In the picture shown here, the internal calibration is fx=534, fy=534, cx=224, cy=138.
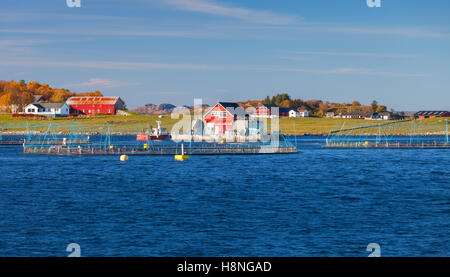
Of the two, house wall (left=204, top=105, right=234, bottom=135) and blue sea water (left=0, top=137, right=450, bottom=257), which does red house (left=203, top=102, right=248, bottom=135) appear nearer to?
house wall (left=204, top=105, right=234, bottom=135)

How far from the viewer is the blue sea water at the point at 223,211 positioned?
96.5ft

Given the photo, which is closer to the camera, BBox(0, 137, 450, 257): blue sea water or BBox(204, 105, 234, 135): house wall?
BBox(0, 137, 450, 257): blue sea water

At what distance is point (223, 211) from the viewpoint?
4156 centimetres

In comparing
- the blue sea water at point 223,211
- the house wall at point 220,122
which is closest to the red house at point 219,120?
the house wall at point 220,122

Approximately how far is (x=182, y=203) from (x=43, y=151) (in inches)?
2577

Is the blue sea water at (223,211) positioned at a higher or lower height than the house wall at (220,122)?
lower

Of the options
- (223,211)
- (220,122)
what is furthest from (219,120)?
(223,211)

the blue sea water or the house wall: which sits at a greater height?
the house wall

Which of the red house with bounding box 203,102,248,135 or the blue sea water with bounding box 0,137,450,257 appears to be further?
the red house with bounding box 203,102,248,135

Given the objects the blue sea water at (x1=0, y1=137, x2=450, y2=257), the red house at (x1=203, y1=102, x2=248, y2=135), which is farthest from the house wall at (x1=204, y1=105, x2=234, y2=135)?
the blue sea water at (x1=0, y1=137, x2=450, y2=257)

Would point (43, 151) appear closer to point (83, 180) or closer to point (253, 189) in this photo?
point (83, 180)

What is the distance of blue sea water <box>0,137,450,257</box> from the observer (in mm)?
29406

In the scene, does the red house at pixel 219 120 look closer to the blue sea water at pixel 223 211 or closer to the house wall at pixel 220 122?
the house wall at pixel 220 122

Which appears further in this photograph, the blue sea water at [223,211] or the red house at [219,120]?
the red house at [219,120]
